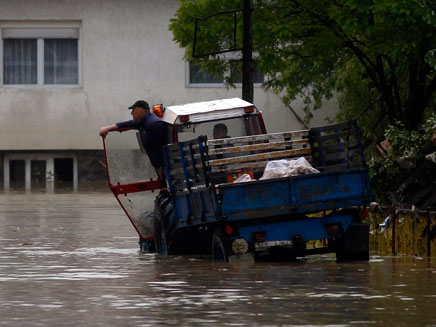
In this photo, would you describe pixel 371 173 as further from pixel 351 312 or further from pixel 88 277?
pixel 351 312

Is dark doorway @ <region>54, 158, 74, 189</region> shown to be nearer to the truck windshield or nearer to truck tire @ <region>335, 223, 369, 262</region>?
the truck windshield

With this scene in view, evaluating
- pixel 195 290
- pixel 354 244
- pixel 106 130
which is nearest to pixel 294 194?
pixel 354 244

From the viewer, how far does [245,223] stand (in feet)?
55.0

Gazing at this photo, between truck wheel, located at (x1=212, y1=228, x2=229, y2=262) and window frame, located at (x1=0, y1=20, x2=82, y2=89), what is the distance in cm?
3263

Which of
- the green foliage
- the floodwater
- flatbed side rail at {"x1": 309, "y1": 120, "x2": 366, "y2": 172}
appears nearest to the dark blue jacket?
the floodwater

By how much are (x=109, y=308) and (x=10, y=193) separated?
29842mm

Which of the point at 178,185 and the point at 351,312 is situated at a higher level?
the point at 178,185

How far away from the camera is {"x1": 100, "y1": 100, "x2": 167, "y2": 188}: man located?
62.1ft

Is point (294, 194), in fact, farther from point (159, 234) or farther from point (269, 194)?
point (159, 234)

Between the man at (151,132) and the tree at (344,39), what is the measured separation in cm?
492

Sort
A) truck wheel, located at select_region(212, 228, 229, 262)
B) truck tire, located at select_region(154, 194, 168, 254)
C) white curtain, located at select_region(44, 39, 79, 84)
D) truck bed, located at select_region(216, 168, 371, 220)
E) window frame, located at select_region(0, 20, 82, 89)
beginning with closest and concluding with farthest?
truck bed, located at select_region(216, 168, 371, 220) < truck wheel, located at select_region(212, 228, 229, 262) < truck tire, located at select_region(154, 194, 168, 254) < window frame, located at select_region(0, 20, 82, 89) < white curtain, located at select_region(44, 39, 79, 84)

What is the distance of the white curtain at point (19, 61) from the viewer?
1946 inches

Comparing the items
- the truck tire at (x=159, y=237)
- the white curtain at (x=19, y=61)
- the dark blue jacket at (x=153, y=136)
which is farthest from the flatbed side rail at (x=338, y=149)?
the white curtain at (x=19, y=61)

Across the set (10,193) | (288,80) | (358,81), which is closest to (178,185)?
(288,80)
